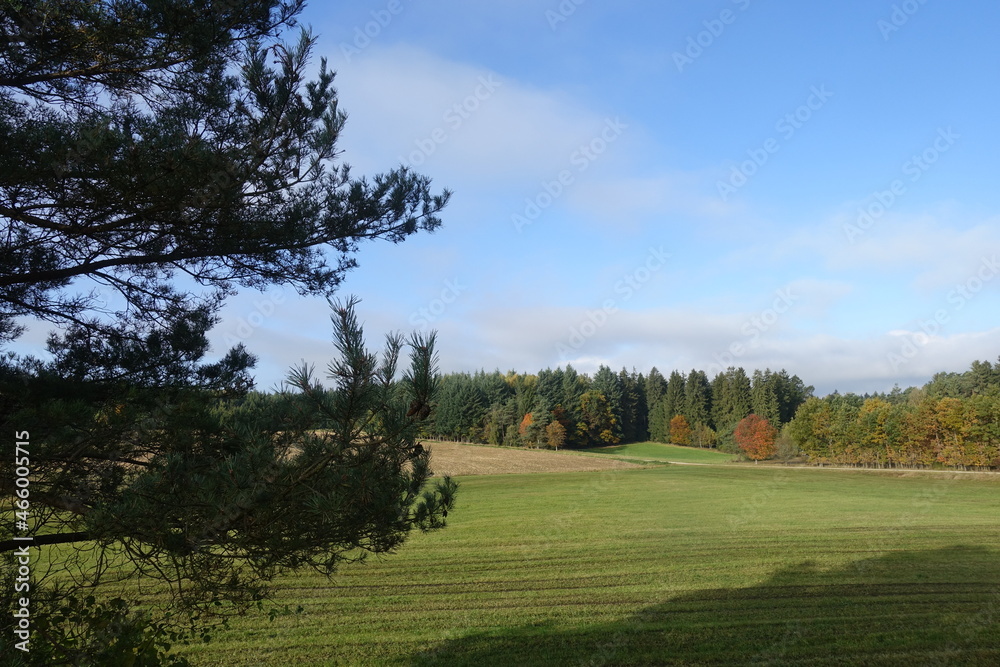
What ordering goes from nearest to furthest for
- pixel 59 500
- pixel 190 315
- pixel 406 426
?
1. pixel 406 426
2. pixel 59 500
3. pixel 190 315

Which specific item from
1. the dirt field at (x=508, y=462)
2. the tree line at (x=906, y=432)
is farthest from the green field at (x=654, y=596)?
the tree line at (x=906, y=432)

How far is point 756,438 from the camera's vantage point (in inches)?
2147

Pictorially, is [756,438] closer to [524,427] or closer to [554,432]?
[554,432]

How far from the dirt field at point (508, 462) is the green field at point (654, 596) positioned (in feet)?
60.5

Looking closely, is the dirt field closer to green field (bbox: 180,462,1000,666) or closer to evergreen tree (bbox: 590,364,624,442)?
green field (bbox: 180,462,1000,666)

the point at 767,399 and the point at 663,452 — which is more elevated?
the point at 767,399

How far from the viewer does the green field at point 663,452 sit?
2352 inches

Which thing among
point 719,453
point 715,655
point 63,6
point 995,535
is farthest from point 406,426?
point 719,453

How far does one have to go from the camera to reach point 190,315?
4.93 metres

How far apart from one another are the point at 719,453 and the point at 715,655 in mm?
63507

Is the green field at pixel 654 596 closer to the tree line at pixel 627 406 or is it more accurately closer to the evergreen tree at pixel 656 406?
the tree line at pixel 627 406

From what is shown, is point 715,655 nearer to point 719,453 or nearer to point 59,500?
point 59,500

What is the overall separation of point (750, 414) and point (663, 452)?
1025 centimetres

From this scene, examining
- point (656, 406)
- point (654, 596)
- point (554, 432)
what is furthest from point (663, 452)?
point (654, 596)
